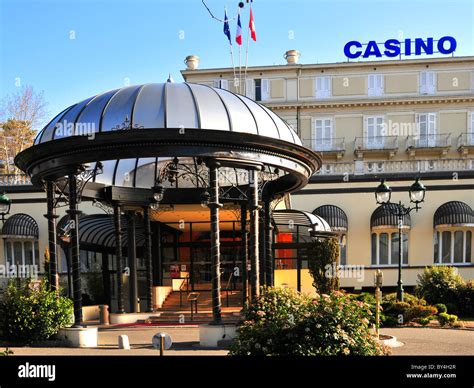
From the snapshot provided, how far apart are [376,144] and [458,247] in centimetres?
1938

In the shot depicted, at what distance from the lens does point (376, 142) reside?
160 feet

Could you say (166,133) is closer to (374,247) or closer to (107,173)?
(107,173)

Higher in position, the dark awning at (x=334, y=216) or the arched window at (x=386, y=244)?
the dark awning at (x=334, y=216)

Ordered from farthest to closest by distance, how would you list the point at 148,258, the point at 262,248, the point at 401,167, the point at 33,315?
the point at 401,167 → the point at 148,258 → the point at 262,248 → the point at 33,315

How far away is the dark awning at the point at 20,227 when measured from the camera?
30.4 m

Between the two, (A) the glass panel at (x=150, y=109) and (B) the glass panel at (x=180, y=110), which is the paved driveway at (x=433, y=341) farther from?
(A) the glass panel at (x=150, y=109)

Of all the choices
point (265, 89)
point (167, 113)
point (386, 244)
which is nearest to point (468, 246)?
point (386, 244)


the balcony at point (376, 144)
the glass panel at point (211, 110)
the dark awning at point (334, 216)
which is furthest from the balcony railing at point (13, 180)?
the balcony at point (376, 144)

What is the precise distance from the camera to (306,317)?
8.45 meters

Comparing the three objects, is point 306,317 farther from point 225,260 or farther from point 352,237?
point 352,237

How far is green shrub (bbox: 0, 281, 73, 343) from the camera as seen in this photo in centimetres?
1288

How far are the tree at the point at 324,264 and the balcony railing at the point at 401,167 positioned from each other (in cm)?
1114
